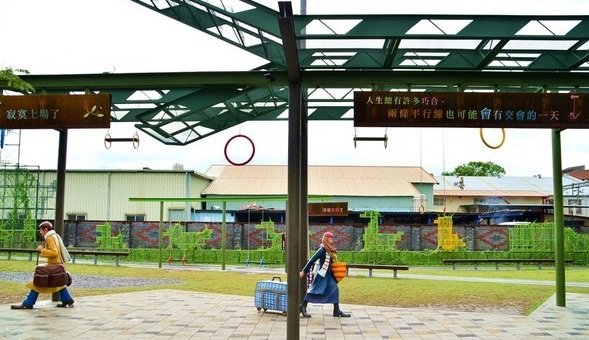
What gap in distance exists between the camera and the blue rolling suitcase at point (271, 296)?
11664mm

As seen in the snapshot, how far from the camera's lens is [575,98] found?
8.80m

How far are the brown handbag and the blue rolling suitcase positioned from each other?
388 centimetres

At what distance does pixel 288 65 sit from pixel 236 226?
2425 centimetres

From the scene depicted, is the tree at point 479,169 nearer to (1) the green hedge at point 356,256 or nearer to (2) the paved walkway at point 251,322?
(1) the green hedge at point 356,256

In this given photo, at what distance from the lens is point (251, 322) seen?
35.6 ft

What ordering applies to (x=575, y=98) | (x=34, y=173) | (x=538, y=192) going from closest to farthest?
(x=575, y=98)
(x=34, y=173)
(x=538, y=192)

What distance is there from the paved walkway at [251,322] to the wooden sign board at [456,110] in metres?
3.39

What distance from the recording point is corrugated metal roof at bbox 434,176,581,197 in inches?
2050

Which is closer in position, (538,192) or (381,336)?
(381,336)

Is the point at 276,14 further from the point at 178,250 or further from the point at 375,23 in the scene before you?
the point at 178,250

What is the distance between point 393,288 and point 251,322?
7.50 metres

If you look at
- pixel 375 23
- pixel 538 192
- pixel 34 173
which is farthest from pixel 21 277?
pixel 538 192

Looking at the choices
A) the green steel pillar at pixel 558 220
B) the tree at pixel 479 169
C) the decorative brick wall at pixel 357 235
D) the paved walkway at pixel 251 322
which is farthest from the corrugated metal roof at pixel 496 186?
the paved walkway at pixel 251 322

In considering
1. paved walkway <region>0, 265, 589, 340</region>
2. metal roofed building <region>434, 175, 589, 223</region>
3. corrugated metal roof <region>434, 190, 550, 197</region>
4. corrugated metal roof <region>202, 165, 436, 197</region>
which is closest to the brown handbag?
paved walkway <region>0, 265, 589, 340</region>
